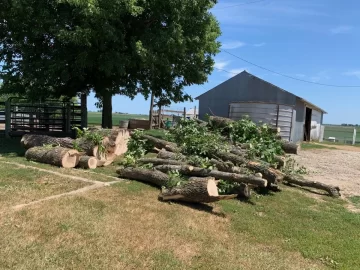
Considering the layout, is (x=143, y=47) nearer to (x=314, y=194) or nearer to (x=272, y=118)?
(x=314, y=194)

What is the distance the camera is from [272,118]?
20906mm

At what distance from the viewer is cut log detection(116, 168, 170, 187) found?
23.4ft

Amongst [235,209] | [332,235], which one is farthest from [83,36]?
[332,235]

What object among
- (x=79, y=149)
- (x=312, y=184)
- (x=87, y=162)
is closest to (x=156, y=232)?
(x=87, y=162)

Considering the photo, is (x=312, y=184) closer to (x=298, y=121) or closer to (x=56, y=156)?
(x=56, y=156)

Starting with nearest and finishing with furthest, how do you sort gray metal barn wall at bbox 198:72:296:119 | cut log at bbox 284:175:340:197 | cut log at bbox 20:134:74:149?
cut log at bbox 284:175:340:197
cut log at bbox 20:134:74:149
gray metal barn wall at bbox 198:72:296:119

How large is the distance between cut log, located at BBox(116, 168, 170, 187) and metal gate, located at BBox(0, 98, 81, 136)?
312 inches

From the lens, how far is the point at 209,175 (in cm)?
700

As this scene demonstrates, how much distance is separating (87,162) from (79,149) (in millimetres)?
739

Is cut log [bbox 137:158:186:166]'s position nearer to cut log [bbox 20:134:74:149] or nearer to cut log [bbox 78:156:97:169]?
cut log [bbox 78:156:97:169]

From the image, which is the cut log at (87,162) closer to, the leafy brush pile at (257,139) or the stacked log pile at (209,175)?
the stacked log pile at (209,175)

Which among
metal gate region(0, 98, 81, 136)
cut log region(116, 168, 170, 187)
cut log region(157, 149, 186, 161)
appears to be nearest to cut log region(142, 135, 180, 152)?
cut log region(157, 149, 186, 161)

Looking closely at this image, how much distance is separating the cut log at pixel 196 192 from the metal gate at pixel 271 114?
15.0m

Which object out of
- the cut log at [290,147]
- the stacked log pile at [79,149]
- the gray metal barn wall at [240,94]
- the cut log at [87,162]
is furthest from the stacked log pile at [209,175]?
the gray metal barn wall at [240,94]
